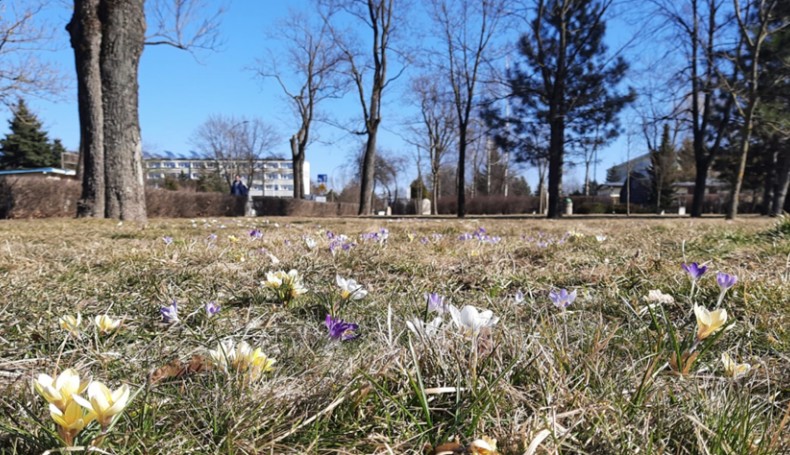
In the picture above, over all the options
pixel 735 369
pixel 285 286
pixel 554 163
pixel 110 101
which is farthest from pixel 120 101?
pixel 554 163

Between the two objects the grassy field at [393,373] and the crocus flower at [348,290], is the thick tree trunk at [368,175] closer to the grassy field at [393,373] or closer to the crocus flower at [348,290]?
the grassy field at [393,373]

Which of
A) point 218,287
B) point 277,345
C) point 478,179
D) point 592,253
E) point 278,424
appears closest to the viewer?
point 278,424

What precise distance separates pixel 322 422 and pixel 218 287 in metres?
1.43

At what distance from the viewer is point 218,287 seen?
78.7 inches

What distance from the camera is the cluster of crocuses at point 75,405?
1.87 ft

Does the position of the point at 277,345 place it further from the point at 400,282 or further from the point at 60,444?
the point at 400,282

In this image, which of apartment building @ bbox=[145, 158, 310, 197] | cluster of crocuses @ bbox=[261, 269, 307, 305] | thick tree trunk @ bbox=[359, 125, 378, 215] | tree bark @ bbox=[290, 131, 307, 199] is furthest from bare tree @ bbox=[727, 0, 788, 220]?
apartment building @ bbox=[145, 158, 310, 197]

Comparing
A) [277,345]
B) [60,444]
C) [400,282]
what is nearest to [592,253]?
[400,282]

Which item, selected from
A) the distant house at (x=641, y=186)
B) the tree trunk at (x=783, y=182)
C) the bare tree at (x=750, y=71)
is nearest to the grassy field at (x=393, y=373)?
the bare tree at (x=750, y=71)

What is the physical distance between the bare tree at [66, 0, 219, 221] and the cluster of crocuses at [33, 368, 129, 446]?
8.54 m

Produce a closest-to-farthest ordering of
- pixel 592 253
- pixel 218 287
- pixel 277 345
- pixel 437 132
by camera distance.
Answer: pixel 277 345
pixel 218 287
pixel 592 253
pixel 437 132

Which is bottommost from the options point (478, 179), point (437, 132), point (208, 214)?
point (208, 214)

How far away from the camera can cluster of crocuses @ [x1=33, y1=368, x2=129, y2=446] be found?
57 cm

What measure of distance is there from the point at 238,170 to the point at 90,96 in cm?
4927
